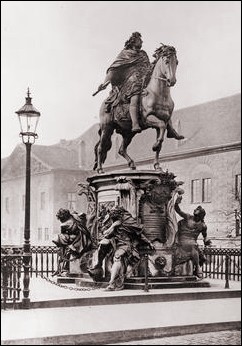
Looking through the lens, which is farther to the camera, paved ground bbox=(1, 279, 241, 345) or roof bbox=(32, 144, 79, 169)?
roof bbox=(32, 144, 79, 169)

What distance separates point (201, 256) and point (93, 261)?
2465 millimetres

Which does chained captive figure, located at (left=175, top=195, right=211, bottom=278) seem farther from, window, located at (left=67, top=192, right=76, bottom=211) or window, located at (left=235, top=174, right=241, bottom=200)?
window, located at (left=67, top=192, right=76, bottom=211)

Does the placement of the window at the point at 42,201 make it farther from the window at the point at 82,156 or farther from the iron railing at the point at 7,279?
the iron railing at the point at 7,279

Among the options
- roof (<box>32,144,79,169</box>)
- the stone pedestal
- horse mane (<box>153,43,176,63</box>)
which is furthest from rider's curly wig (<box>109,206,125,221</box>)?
roof (<box>32,144,79,169</box>)

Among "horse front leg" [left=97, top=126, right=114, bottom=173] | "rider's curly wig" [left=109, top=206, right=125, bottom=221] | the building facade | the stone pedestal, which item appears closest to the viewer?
"rider's curly wig" [left=109, top=206, right=125, bottom=221]

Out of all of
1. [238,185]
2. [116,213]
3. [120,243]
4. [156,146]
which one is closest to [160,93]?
[156,146]

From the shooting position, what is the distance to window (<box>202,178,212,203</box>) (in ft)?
147

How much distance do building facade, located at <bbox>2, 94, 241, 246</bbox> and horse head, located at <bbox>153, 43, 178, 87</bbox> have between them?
20805 mm

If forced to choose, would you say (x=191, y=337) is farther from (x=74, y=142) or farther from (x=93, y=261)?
(x=74, y=142)

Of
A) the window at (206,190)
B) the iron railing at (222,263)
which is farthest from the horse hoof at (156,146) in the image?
the window at (206,190)

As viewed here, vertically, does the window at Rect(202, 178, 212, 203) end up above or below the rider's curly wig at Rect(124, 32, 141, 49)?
below

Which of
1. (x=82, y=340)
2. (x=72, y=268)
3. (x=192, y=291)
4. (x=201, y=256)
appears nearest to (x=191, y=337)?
(x=82, y=340)

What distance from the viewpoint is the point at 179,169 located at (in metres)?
48.3

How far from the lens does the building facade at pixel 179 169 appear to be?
4241 centimetres
